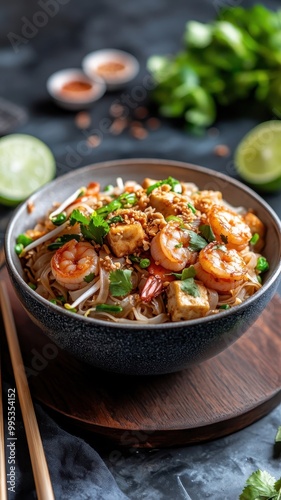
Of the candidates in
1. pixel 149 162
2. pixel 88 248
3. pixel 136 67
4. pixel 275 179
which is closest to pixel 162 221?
pixel 88 248

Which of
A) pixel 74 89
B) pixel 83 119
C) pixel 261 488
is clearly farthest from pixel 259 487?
pixel 74 89

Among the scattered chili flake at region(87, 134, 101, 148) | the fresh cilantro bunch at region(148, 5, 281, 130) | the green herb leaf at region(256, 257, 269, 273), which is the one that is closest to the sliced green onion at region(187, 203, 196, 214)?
the green herb leaf at region(256, 257, 269, 273)

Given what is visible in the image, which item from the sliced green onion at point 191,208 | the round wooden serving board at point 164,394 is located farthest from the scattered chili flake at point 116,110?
the round wooden serving board at point 164,394

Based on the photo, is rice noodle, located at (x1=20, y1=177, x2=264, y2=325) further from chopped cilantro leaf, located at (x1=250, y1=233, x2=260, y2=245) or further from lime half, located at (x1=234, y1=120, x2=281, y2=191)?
lime half, located at (x1=234, y1=120, x2=281, y2=191)

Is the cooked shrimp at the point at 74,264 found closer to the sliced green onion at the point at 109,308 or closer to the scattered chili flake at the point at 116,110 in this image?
the sliced green onion at the point at 109,308

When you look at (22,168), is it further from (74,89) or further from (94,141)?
(74,89)

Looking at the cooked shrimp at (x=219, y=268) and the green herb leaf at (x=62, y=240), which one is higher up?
the cooked shrimp at (x=219, y=268)
